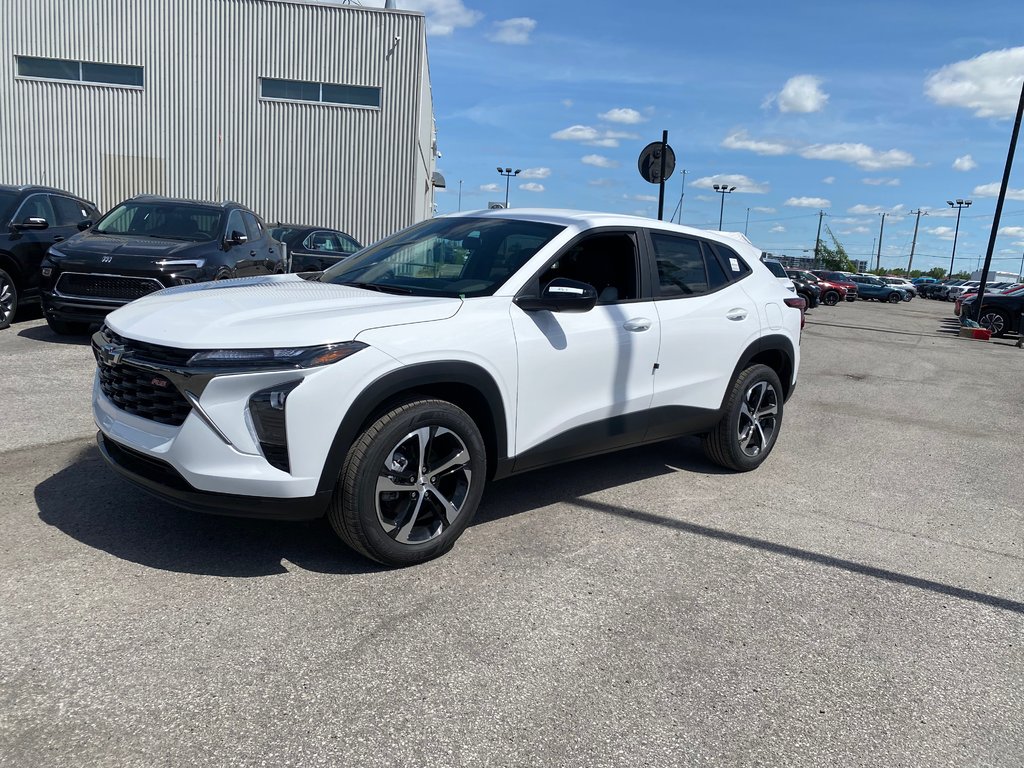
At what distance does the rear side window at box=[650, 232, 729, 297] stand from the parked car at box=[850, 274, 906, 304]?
45.9 metres

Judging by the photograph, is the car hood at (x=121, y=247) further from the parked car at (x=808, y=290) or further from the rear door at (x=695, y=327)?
the parked car at (x=808, y=290)

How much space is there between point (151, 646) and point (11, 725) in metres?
0.54

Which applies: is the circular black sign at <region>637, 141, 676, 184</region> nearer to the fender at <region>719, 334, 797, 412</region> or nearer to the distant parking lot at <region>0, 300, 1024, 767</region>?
the fender at <region>719, 334, 797, 412</region>

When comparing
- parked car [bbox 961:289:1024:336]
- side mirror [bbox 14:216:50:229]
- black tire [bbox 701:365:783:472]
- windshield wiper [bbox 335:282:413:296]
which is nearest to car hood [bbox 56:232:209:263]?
side mirror [bbox 14:216:50:229]

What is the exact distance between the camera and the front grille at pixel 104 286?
8.19 meters

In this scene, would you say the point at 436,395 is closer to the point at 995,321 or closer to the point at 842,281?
the point at 995,321

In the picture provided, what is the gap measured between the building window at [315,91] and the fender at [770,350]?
2193 centimetres

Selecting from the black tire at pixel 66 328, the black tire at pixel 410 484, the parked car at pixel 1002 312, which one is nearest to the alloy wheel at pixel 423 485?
the black tire at pixel 410 484

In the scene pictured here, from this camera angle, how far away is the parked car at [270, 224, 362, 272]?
587 inches

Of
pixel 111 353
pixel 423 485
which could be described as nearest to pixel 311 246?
A: pixel 111 353

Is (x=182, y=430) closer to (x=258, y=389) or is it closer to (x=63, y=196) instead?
(x=258, y=389)

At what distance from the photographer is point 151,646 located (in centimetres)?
291

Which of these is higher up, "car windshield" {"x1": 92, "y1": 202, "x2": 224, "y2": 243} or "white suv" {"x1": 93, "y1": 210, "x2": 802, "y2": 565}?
"car windshield" {"x1": 92, "y1": 202, "x2": 224, "y2": 243}

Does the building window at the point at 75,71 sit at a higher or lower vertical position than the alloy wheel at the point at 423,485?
higher
